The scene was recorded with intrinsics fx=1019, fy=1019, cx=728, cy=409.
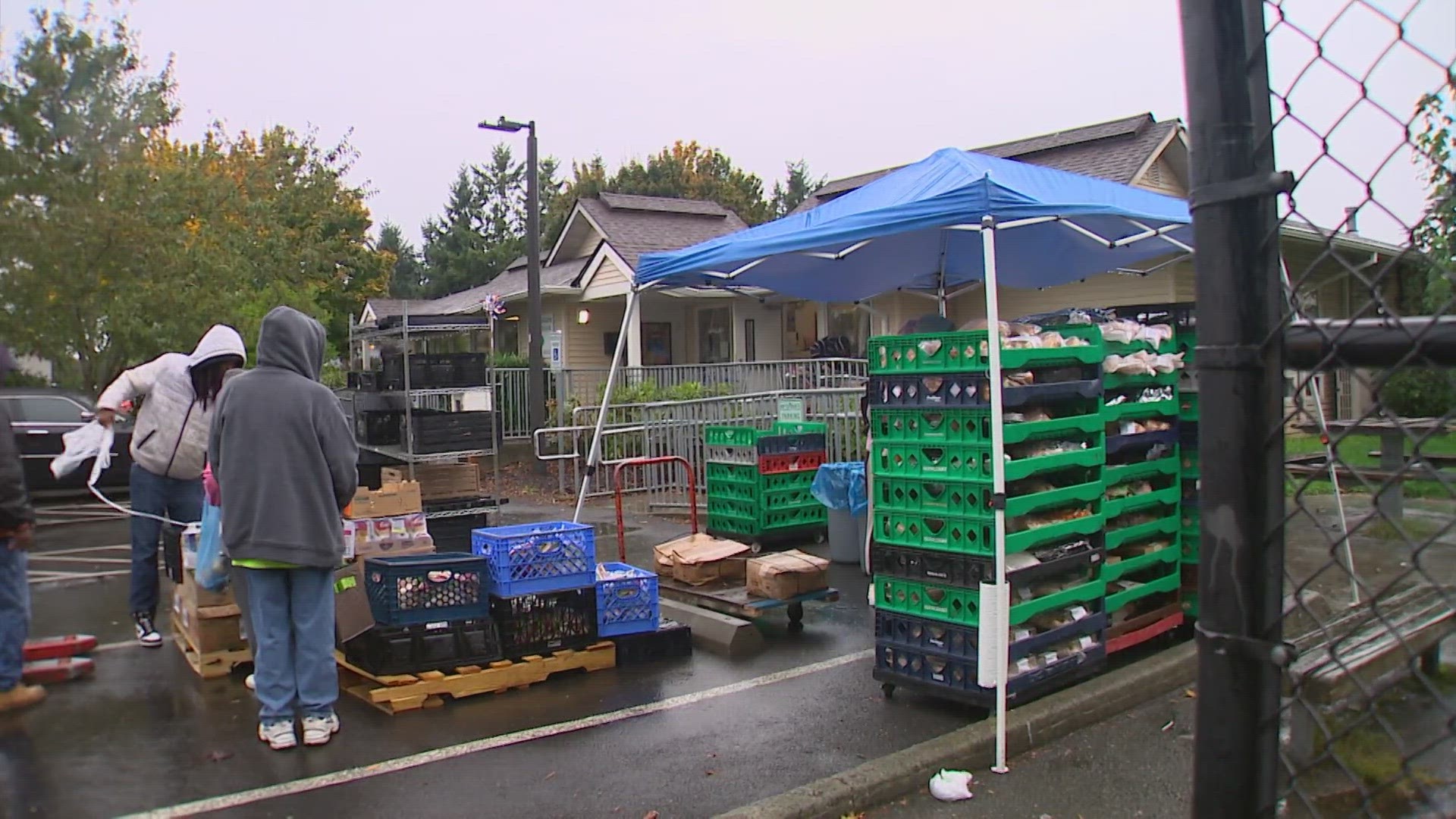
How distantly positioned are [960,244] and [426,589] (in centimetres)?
509

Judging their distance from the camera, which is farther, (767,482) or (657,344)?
(657,344)

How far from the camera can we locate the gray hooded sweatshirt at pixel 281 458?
4703mm

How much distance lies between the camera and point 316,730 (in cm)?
492

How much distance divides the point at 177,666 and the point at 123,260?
10011mm

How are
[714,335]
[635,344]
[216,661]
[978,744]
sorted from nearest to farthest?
[978,744]
[216,661]
[635,344]
[714,335]

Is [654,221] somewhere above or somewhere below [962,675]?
above

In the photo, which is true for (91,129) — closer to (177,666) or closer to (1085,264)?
(177,666)

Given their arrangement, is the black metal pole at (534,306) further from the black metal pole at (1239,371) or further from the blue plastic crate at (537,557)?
the black metal pole at (1239,371)

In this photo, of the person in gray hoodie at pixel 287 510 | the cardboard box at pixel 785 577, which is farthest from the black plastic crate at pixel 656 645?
the person in gray hoodie at pixel 287 510

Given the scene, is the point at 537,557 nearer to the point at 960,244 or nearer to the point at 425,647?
the point at 425,647

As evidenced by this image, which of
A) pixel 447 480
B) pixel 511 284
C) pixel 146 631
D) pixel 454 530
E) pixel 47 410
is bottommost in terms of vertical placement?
pixel 146 631

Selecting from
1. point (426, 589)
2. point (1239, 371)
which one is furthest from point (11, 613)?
point (1239, 371)

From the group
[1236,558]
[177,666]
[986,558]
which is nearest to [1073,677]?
[986,558]

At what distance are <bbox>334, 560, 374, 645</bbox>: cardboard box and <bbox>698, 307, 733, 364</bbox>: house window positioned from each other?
1674 centimetres
